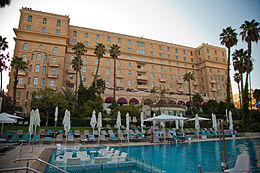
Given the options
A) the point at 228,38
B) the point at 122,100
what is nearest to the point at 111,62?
the point at 122,100

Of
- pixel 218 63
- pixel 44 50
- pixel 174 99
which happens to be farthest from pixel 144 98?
pixel 218 63

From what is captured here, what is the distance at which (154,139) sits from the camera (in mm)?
18609

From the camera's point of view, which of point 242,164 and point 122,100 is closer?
point 242,164

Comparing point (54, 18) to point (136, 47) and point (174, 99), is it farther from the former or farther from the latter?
point (174, 99)

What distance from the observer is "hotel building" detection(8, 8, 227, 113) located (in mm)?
41531

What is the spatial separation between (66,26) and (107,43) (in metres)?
12.2

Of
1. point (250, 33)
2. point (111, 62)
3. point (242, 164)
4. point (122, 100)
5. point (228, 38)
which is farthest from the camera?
point (111, 62)

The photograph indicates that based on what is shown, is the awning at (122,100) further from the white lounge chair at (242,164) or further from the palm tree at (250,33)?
the white lounge chair at (242,164)

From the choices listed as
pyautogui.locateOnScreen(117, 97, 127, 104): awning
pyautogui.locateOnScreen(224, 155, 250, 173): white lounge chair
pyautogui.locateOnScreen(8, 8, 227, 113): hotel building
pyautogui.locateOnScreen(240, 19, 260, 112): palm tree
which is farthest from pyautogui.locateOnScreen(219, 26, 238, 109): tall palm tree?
pyautogui.locateOnScreen(224, 155, 250, 173): white lounge chair

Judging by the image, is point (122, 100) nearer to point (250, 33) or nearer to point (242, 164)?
point (250, 33)

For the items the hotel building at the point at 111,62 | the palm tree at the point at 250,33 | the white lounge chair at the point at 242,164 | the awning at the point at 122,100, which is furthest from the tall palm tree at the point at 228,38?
the white lounge chair at the point at 242,164

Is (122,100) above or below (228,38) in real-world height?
below

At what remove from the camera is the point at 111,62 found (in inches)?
2018

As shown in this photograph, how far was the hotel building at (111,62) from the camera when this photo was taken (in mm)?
41531
